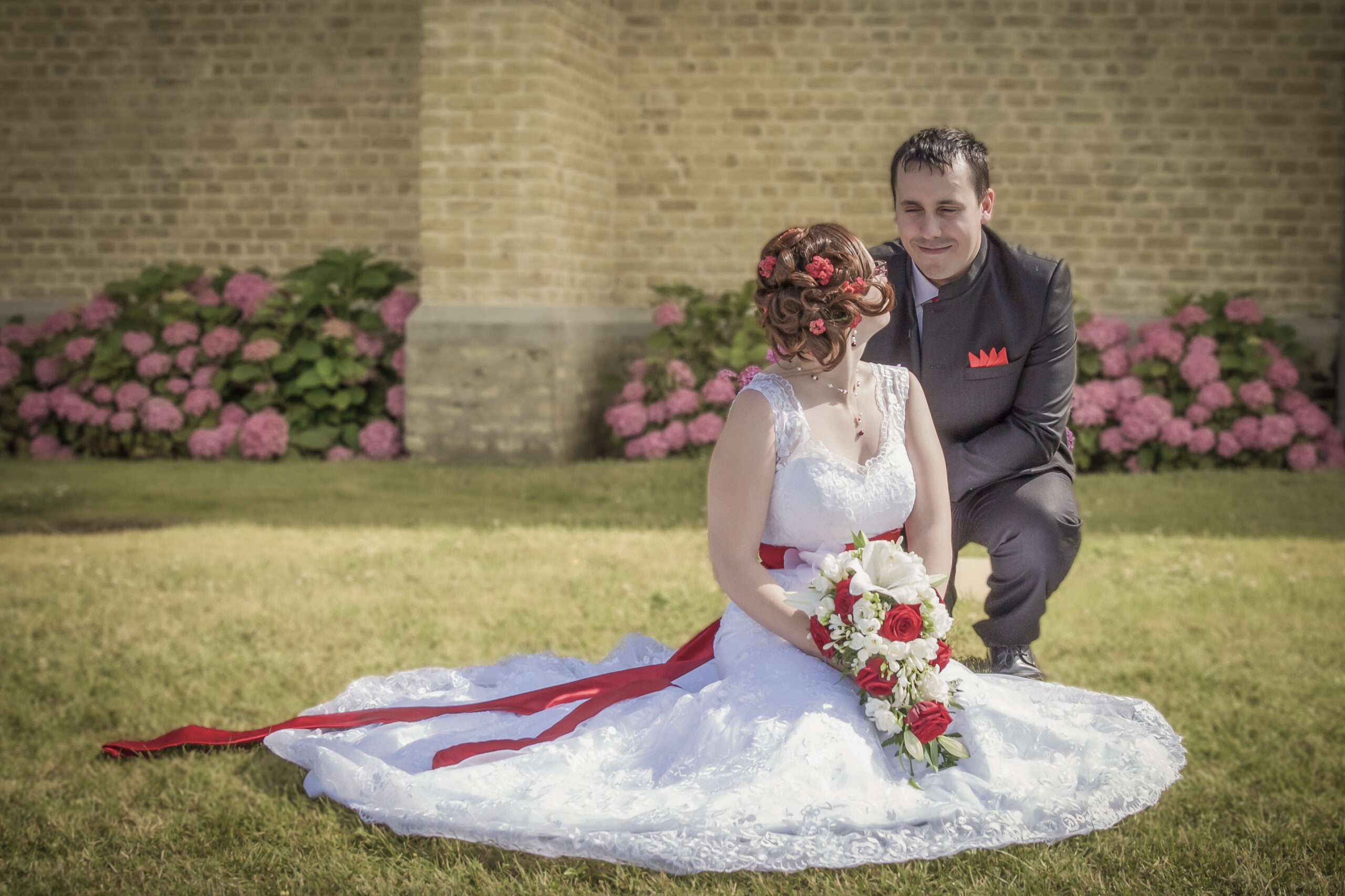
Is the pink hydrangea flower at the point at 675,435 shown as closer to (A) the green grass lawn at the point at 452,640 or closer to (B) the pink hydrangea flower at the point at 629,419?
(B) the pink hydrangea flower at the point at 629,419

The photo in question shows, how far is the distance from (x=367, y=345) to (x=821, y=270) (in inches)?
314

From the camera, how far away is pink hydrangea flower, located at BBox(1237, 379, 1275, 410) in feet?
30.3

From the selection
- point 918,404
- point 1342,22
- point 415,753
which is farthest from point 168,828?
point 1342,22

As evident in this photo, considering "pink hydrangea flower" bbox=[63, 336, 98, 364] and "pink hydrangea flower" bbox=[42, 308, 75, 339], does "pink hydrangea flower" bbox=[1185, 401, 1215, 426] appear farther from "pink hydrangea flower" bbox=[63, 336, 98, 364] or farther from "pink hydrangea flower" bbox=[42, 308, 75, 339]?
"pink hydrangea flower" bbox=[42, 308, 75, 339]

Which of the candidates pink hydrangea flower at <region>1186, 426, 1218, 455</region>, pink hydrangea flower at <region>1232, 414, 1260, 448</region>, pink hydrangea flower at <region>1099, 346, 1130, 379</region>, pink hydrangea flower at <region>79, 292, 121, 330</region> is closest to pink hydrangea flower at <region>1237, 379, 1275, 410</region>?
pink hydrangea flower at <region>1232, 414, 1260, 448</region>

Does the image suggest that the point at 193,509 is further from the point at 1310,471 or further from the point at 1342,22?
the point at 1342,22

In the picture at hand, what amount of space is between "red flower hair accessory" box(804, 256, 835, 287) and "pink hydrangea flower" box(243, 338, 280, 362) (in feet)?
26.6

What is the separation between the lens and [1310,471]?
29.9 ft

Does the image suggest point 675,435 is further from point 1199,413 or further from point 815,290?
point 815,290

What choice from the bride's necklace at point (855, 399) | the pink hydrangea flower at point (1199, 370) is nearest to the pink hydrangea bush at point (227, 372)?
the pink hydrangea flower at point (1199, 370)

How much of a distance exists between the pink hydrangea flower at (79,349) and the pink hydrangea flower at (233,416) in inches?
53.1

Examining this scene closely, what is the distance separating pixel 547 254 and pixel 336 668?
17.5ft

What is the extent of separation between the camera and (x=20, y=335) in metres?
10.6

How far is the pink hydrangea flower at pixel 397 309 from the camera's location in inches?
393
